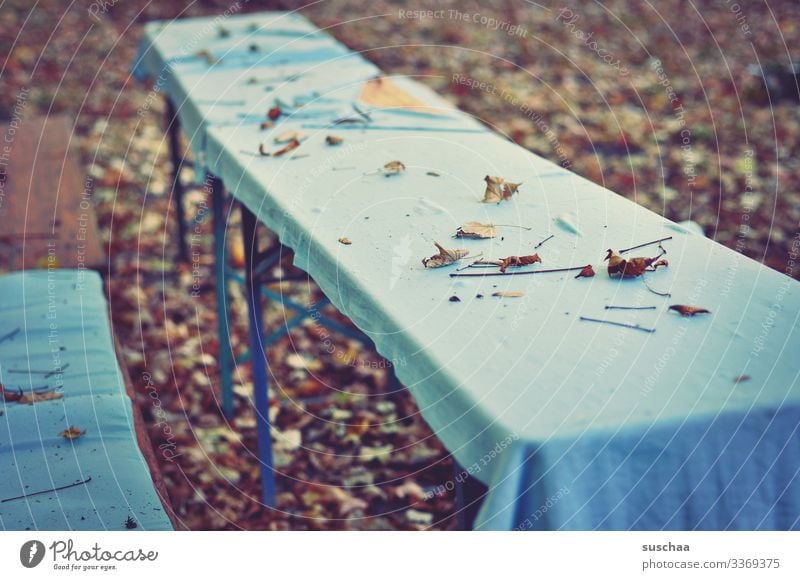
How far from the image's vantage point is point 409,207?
1.73 m

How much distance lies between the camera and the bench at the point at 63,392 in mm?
1499

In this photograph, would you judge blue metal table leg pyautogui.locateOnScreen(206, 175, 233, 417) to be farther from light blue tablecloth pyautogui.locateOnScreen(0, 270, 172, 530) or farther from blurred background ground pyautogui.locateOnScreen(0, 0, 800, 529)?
light blue tablecloth pyautogui.locateOnScreen(0, 270, 172, 530)

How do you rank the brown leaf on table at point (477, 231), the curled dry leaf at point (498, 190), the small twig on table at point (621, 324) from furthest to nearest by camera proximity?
the curled dry leaf at point (498, 190), the brown leaf on table at point (477, 231), the small twig on table at point (621, 324)

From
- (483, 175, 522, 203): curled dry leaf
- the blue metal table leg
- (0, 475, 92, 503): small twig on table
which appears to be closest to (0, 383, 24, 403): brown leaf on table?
(0, 475, 92, 503): small twig on table

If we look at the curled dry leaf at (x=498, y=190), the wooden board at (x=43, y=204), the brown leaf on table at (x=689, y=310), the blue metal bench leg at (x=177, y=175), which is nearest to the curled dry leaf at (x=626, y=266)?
the brown leaf on table at (x=689, y=310)

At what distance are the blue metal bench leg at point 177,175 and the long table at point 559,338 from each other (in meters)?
1.46

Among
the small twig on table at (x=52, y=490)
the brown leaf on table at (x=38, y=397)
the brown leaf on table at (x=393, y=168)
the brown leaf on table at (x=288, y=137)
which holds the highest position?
the brown leaf on table at (x=288, y=137)

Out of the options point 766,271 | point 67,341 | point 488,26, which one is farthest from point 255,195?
point 488,26

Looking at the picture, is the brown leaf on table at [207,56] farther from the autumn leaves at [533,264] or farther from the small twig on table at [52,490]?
the small twig on table at [52,490]

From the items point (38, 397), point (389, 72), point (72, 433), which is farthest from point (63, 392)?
point (389, 72)

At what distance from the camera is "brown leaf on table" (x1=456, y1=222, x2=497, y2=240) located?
158 cm
